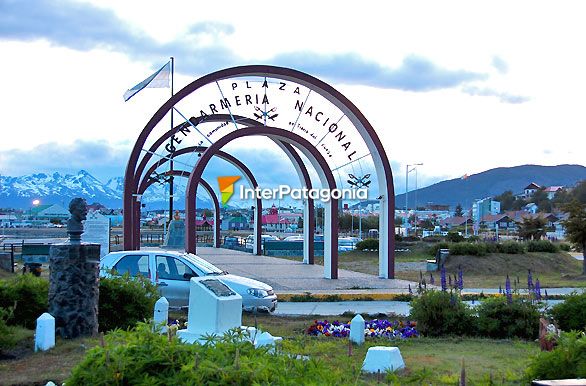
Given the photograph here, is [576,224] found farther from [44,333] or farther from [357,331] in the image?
[44,333]

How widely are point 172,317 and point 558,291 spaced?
44.0ft

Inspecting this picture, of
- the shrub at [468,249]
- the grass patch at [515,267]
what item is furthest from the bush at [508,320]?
the shrub at [468,249]

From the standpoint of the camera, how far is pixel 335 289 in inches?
888

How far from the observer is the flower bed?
1261cm

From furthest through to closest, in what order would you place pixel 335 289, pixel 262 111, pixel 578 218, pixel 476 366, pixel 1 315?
pixel 578 218 → pixel 262 111 → pixel 335 289 → pixel 1 315 → pixel 476 366

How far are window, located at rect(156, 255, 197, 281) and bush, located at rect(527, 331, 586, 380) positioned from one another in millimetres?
11362

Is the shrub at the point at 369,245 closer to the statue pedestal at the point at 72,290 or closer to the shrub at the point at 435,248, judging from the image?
the shrub at the point at 435,248

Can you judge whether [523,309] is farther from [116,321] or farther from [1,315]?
[1,315]

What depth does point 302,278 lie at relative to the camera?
25547mm

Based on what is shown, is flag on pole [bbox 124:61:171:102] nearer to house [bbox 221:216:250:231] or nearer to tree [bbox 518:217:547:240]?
tree [bbox 518:217:547:240]

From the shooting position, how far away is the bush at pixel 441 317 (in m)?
12.9

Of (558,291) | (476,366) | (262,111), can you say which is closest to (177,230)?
(262,111)

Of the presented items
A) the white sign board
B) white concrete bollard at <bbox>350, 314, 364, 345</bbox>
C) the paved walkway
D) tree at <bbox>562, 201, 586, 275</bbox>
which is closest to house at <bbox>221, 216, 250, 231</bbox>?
the paved walkway

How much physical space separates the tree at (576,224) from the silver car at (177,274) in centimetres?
1814
